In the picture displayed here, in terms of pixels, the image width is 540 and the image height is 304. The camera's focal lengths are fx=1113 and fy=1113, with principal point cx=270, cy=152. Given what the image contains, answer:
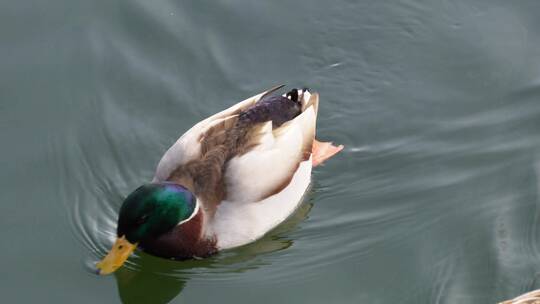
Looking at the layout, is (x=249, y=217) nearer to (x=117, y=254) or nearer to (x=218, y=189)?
(x=218, y=189)

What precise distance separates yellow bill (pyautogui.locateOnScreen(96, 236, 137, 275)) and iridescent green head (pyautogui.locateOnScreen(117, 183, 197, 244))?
0.03 m

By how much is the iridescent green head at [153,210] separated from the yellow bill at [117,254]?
0.03m

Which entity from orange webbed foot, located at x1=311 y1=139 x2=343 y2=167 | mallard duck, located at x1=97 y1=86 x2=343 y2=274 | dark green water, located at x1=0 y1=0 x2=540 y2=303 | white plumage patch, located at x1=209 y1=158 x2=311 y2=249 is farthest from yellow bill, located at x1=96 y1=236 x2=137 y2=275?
orange webbed foot, located at x1=311 y1=139 x2=343 y2=167

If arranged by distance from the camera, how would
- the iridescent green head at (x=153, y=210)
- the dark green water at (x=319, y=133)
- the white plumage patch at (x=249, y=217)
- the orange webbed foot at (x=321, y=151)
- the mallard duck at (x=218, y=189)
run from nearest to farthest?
the iridescent green head at (x=153, y=210) < the mallard duck at (x=218, y=189) < the dark green water at (x=319, y=133) < the white plumage patch at (x=249, y=217) < the orange webbed foot at (x=321, y=151)

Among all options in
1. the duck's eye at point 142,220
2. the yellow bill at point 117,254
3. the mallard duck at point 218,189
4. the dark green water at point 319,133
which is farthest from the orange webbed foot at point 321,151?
the yellow bill at point 117,254

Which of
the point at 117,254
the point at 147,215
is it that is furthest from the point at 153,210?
the point at 117,254

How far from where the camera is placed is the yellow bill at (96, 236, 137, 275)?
661cm

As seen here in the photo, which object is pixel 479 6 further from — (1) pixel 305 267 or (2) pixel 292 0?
(1) pixel 305 267

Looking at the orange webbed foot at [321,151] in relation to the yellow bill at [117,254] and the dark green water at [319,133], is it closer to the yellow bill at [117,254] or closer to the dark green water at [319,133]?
the dark green water at [319,133]

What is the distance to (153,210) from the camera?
6715mm

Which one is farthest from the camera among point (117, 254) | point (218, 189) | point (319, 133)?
point (319, 133)

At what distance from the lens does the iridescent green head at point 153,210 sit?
6.54 metres

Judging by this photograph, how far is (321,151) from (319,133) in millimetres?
306

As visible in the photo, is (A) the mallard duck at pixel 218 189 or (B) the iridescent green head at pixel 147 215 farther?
(A) the mallard duck at pixel 218 189
